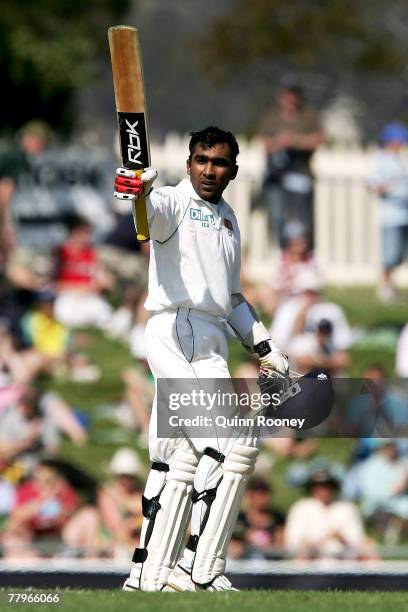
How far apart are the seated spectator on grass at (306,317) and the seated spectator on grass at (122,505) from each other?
2.51m

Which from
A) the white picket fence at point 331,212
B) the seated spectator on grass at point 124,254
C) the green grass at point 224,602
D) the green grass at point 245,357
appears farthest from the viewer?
the white picket fence at point 331,212

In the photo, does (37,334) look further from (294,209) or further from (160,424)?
(160,424)

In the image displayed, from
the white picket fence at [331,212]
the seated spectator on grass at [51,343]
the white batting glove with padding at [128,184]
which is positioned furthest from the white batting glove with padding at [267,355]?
the white picket fence at [331,212]

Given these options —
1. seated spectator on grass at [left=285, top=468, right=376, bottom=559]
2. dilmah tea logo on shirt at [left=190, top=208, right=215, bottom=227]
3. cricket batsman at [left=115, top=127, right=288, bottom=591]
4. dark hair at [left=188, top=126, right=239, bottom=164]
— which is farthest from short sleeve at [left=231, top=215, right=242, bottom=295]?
seated spectator on grass at [left=285, top=468, right=376, bottom=559]

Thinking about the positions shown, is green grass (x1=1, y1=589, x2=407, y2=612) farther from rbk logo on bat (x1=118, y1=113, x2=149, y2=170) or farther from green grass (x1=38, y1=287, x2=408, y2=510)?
green grass (x1=38, y1=287, x2=408, y2=510)

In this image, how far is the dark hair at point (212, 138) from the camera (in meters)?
7.77

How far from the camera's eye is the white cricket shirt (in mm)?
7672

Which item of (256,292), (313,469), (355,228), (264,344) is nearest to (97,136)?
(355,228)

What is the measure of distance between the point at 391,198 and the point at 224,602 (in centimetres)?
1083

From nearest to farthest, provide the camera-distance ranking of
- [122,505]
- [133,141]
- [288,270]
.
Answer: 1. [133,141]
2. [122,505]
3. [288,270]

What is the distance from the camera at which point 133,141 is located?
7.36 meters

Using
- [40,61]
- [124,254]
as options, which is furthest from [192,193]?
[40,61]

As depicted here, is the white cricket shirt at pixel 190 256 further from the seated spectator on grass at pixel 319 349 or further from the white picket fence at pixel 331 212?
the white picket fence at pixel 331 212

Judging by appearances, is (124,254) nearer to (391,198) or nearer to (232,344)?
(232,344)
